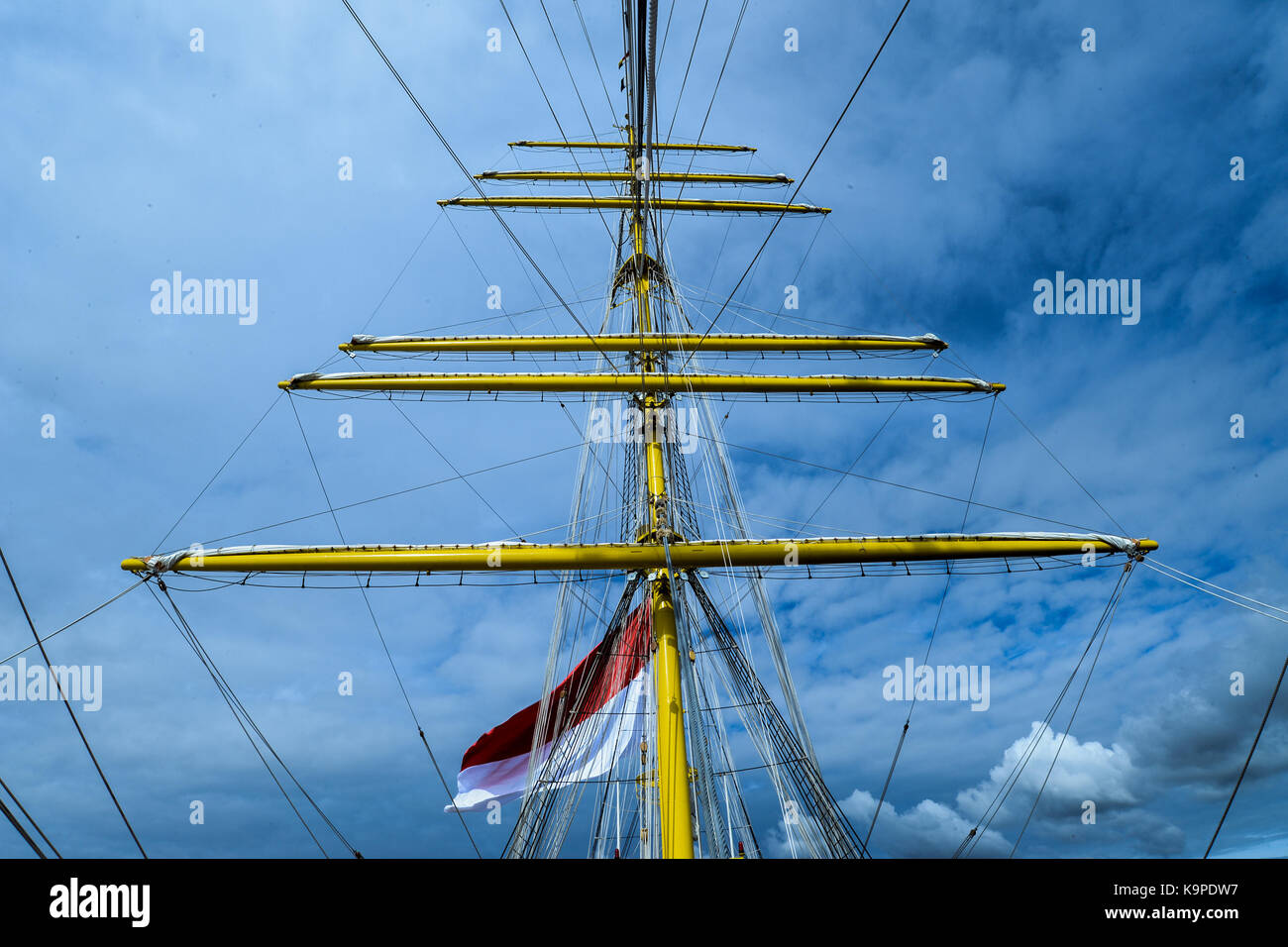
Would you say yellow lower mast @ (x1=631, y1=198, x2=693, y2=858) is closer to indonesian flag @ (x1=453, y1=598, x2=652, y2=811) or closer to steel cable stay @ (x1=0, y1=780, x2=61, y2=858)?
indonesian flag @ (x1=453, y1=598, x2=652, y2=811)

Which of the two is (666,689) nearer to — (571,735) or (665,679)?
(665,679)

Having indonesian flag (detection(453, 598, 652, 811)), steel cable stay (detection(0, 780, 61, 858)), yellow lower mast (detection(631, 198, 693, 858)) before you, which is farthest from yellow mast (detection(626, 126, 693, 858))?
steel cable stay (detection(0, 780, 61, 858))

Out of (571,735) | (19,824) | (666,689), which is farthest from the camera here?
(571,735)

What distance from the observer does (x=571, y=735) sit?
13.4m

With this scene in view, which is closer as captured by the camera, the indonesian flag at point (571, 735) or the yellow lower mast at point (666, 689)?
the yellow lower mast at point (666, 689)

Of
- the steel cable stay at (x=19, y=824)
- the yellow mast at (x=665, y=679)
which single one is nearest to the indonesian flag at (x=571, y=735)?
the yellow mast at (x=665, y=679)

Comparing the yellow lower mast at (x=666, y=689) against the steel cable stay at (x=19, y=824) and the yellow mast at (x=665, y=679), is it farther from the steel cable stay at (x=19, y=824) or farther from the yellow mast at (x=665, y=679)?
the steel cable stay at (x=19, y=824)

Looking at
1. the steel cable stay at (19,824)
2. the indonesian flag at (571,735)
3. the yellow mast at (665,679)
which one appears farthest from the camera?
the indonesian flag at (571,735)

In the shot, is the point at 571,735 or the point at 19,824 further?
the point at 571,735

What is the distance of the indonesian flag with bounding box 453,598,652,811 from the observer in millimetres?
12984

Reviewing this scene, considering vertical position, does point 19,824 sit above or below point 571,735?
above

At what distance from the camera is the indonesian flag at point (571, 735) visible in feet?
42.6

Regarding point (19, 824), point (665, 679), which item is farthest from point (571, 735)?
point (19, 824)
